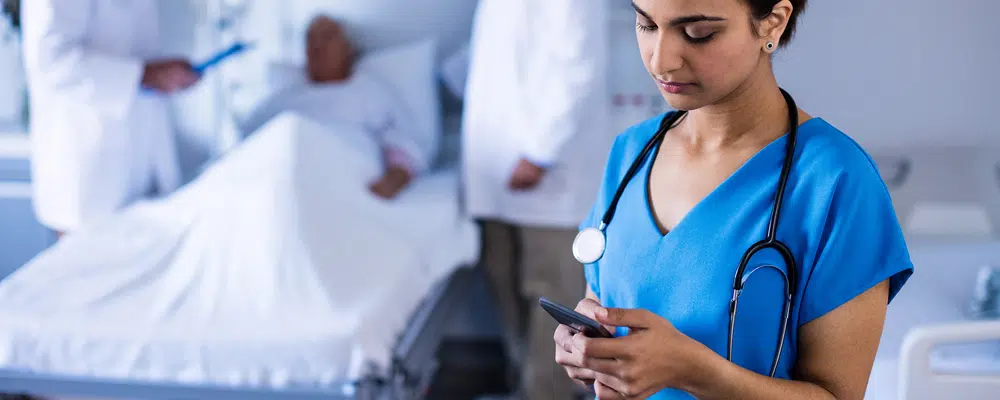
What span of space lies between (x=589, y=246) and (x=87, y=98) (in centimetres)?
208

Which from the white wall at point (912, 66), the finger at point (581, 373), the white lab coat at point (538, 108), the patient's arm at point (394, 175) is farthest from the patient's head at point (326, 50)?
the finger at point (581, 373)

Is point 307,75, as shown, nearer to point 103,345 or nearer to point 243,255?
point 243,255

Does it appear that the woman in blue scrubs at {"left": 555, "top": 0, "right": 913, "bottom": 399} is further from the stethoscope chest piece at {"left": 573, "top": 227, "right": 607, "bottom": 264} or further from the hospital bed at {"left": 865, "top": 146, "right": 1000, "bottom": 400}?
the hospital bed at {"left": 865, "top": 146, "right": 1000, "bottom": 400}

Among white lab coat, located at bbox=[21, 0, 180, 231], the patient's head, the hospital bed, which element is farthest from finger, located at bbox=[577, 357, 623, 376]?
the patient's head

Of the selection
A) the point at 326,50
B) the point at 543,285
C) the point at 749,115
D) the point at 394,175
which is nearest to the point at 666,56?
the point at 749,115

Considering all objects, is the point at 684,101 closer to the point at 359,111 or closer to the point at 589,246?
the point at 589,246

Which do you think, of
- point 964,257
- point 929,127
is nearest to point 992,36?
point 929,127

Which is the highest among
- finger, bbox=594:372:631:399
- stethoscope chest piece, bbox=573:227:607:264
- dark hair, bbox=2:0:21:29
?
dark hair, bbox=2:0:21:29

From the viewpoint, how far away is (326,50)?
10.1 ft

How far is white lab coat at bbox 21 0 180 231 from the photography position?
2377 millimetres

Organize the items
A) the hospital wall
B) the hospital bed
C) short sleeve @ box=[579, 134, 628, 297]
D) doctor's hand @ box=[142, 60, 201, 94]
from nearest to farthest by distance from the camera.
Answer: short sleeve @ box=[579, 134, 628, 297], the hospital bed, the hospital wall, doctor's hand @ box=[142, 60, 201, 94]

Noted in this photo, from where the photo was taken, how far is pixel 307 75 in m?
3.14

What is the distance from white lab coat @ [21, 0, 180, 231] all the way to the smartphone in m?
2.15

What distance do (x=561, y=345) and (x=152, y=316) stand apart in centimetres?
130
